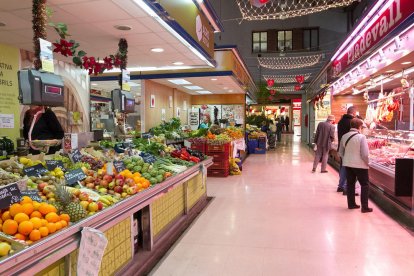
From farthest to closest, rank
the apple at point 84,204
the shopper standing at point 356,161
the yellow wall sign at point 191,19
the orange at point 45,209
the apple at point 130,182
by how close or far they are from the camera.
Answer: the shopper standing at point 356,161
the yellow wall sign at point 191,19
the apple at point 130,182
the apple at point 84,204
the orange at point 45,209

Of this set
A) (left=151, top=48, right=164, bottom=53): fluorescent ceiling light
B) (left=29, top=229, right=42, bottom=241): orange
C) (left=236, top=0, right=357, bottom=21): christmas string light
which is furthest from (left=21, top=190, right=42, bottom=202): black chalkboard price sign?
(left=151, top=48, right=164, bottom=53): fluorescent ceiling light

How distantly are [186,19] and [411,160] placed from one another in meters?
4.11

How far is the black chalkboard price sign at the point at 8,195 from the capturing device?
2006 millimetres

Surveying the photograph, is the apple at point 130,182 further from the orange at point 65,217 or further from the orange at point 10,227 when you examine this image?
the orange at point 10,227

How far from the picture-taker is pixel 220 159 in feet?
28.0

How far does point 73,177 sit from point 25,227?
1.04 m

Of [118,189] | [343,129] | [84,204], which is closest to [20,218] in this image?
[84,204]

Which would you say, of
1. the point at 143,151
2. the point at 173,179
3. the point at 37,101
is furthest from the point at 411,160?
the point at 37,101

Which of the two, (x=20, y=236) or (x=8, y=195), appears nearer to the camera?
(x=20, y=236)

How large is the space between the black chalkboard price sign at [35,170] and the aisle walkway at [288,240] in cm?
142

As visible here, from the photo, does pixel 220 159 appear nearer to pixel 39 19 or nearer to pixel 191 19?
pixel 191 19

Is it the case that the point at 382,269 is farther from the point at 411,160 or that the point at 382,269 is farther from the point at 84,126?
the point at 84,126

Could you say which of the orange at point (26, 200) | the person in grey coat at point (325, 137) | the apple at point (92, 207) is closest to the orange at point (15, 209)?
the orange at point (26, 200)

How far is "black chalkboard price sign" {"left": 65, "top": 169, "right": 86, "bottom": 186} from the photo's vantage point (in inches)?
114
